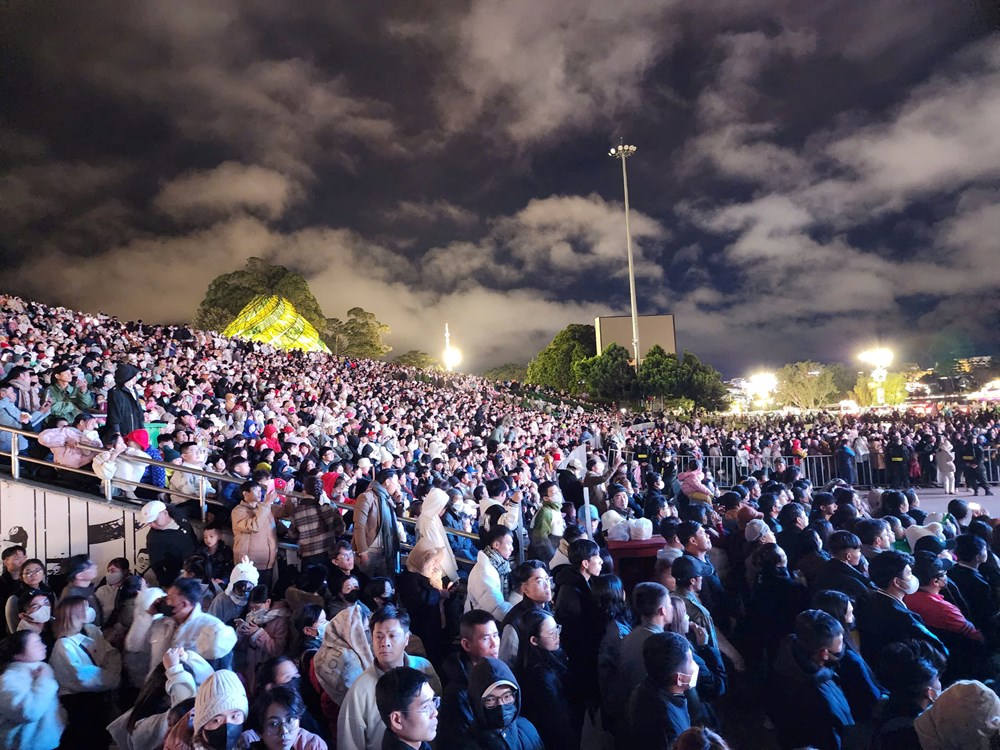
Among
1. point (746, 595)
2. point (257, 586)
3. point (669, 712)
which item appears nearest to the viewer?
point (669, 712)

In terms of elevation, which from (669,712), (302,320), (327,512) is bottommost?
(669,712)

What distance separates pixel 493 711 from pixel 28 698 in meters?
2.66

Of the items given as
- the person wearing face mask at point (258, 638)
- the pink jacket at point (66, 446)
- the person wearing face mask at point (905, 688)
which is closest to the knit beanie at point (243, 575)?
the person wearing face mask at point (258, 638)

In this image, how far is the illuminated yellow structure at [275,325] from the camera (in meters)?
42.9

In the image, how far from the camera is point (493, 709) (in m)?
2.70

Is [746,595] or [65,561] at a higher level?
[65,561]

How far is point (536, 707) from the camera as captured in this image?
128 inches

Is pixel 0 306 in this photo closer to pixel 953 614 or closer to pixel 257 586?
pixel 257 586

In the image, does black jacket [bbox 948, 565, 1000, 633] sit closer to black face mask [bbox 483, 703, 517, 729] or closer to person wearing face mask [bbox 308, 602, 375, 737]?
black face mask [bbox 483, 703, 517, 729]

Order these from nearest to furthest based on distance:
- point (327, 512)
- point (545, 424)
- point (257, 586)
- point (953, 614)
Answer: point (953, 614) → point (257, 586) → point (327, 512) → point (545, 424)

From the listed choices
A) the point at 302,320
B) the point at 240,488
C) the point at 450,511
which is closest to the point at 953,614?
the point at 450,511

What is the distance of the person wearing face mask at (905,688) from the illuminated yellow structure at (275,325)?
41.6 meters

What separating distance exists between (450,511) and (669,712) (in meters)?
4.35

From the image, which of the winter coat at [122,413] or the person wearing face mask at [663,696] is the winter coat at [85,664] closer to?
the person wearing face mask at [663,696]
